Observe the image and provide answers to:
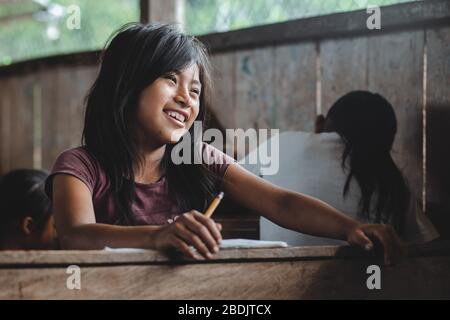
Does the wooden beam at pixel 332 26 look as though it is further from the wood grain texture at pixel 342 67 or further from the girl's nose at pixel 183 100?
the girl's nose at pixel 183 100

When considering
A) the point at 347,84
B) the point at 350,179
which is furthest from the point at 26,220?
the point at 347,84

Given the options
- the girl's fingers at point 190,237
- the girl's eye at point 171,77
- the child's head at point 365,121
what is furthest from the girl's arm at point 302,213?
the child's head at point 365,121

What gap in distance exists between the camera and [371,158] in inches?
101

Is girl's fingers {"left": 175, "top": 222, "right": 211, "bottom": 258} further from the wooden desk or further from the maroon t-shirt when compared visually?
the maroon t-shirt

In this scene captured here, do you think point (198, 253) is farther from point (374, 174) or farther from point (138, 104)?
point (374, 174)

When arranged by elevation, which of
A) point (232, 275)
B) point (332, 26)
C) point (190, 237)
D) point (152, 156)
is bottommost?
point (232, 275)

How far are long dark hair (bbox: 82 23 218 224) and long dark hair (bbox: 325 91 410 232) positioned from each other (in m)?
0.62

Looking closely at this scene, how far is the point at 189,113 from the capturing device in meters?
1.98

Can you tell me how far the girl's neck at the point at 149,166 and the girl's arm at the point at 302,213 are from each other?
22cm

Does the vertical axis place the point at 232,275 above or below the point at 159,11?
below

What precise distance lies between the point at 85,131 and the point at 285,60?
1.68m

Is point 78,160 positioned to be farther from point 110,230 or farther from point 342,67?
point 342,67

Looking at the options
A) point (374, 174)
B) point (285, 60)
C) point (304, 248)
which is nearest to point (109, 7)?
point (285, 60)

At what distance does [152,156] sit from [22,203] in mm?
1126
